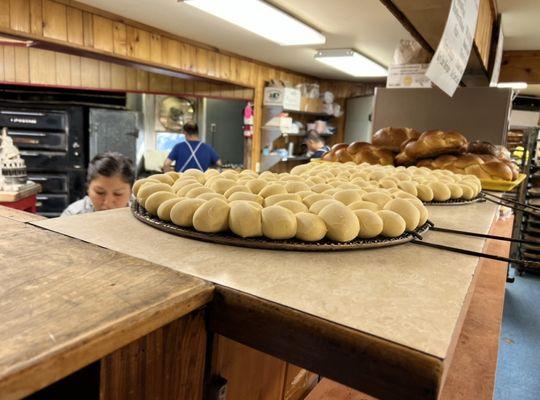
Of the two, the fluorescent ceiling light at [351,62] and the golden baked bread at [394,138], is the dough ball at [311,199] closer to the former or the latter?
the golden baked bread at [394,138]

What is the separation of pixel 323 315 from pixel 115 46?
3985 mm

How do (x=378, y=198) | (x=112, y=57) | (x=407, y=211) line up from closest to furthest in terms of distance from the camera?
(x=407, y=211), (x=378, y=198), (x=112, y=57)

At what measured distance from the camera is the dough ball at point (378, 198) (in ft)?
3.01

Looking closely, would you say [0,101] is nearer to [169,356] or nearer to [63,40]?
[63,40]

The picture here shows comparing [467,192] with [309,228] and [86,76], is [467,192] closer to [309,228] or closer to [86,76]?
[309,228]

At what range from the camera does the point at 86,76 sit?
5172 mm

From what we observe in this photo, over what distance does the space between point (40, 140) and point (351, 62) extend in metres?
3.94

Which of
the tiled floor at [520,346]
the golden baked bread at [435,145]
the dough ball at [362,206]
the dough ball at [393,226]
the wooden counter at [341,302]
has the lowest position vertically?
the tiled floor at [520,346]

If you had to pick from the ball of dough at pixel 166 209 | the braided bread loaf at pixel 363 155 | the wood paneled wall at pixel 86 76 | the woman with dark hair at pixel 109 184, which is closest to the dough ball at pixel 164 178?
the ball of dough at pixel 166 209

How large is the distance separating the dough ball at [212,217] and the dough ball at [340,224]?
0.17 metres

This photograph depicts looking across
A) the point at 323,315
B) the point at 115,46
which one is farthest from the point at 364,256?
the point at 115,46

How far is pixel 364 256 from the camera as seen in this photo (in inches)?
26.7

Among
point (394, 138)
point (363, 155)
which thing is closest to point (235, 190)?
point (363, 155)

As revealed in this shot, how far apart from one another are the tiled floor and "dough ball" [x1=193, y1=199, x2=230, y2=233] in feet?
7.71
